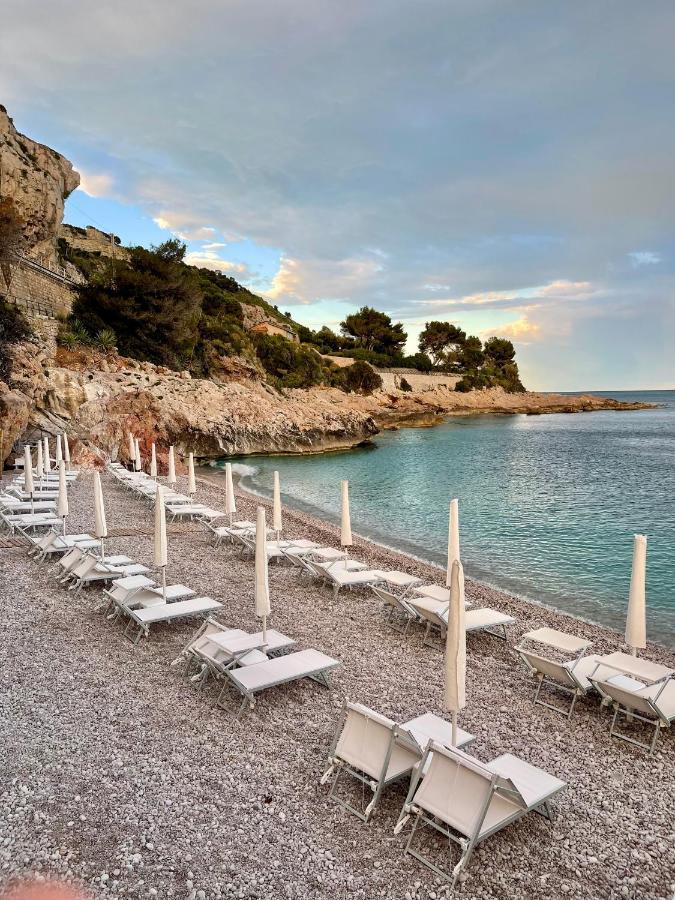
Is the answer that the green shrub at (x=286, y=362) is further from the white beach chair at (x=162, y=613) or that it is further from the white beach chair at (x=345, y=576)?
the white beach chair at (x=162, y=613)

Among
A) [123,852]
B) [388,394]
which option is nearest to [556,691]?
[123,852]

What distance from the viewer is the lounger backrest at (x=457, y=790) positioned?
3.67 meters

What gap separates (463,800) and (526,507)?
18.9m

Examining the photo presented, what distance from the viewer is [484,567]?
1350 centimetres

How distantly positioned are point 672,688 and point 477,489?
20.2 metres

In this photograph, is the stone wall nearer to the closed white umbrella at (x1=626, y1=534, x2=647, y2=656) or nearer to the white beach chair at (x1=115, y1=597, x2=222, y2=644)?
the white beach chair at (x1=115, y1=597, x2=222, y2=644)

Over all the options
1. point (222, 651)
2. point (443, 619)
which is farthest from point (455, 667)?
point (443, 619)

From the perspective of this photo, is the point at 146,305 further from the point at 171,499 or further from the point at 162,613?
the point at 162,613

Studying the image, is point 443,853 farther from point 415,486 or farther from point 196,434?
point 196,434

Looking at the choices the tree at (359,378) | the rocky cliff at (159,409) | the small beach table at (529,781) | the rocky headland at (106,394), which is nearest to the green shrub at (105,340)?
the rocky headland at (106,394)

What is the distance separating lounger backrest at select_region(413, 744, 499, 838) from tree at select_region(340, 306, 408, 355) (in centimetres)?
8601

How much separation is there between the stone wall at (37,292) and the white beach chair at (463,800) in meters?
31.5

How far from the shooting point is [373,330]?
8769cm

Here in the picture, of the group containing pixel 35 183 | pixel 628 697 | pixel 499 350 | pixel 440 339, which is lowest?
pixel 628 697
